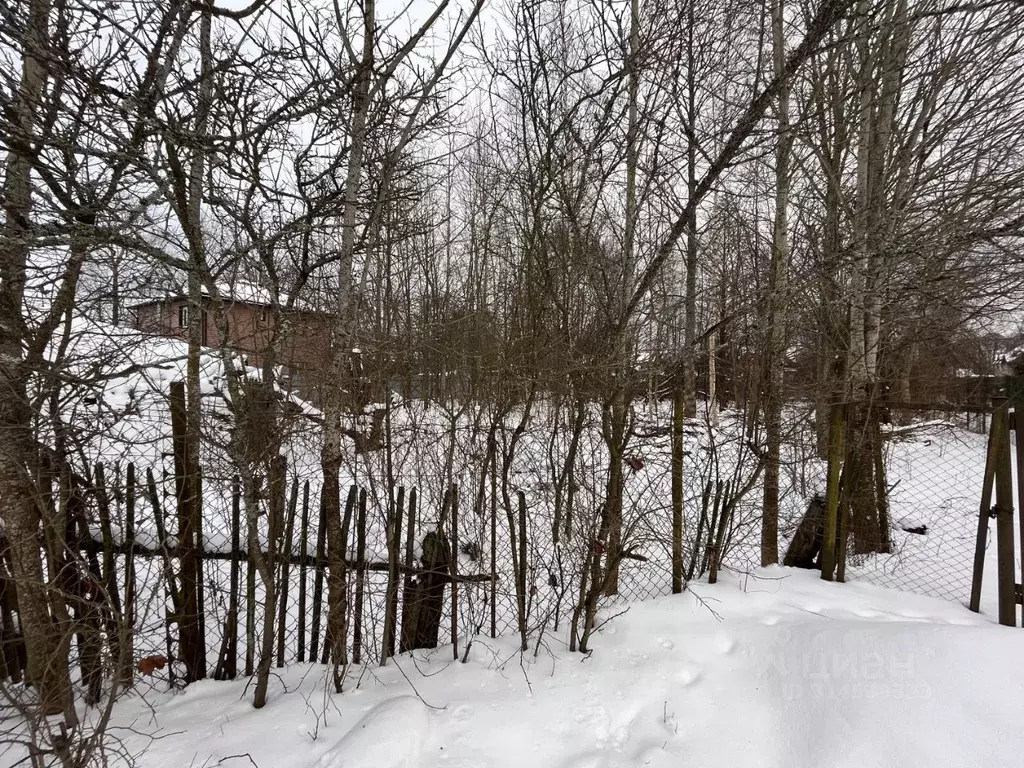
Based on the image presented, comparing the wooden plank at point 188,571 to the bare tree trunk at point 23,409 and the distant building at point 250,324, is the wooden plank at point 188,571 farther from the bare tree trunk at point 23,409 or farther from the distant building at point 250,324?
the bare tree trunk at point 23,409

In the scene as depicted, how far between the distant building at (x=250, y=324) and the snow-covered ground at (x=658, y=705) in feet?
5.97

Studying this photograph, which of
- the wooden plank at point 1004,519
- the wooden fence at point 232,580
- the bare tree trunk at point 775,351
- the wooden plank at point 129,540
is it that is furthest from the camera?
the bare tree trunk at point 775,351

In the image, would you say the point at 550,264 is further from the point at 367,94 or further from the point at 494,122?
the point at 367,94

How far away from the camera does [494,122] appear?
372 centimetres

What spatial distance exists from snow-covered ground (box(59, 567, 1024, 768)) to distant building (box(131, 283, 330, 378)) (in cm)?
182

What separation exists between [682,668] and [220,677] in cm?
264

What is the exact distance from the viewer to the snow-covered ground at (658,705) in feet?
6.27

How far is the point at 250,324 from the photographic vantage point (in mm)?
2605

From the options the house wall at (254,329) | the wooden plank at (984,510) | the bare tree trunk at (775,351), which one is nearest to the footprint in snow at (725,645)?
the bare tree trunk at (775,351)

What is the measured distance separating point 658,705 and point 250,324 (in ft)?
9.60

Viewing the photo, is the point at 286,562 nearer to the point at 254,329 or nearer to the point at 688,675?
the point at 254,329

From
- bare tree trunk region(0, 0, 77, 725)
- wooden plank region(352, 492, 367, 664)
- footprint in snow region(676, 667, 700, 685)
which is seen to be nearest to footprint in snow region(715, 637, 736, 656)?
footprint in snow region(676, 667, 700, 685)

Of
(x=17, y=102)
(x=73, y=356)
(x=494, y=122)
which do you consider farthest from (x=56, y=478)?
(x=494, y=122)

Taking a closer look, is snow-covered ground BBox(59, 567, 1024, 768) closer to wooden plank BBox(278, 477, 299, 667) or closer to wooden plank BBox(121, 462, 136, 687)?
wooden plank BBox(121, 462, 136, 687)
